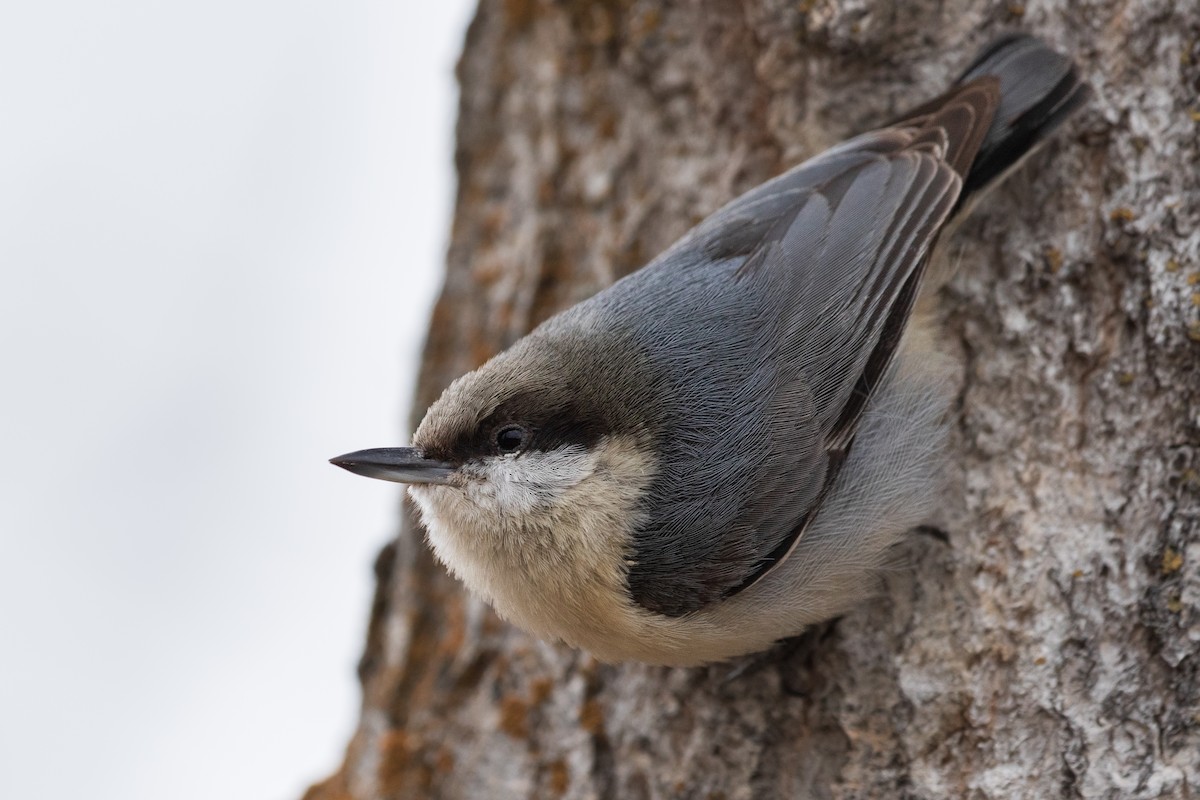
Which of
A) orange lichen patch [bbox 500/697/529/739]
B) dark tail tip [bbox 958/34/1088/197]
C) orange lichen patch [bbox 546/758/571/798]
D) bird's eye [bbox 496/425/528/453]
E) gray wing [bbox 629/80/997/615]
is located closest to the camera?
gray wing [bbox 629/80/997/615]

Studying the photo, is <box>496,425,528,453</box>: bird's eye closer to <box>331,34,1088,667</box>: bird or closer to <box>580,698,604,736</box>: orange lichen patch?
<box>331,34,1088,667</box>: bird

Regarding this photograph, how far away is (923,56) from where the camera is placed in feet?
9.95

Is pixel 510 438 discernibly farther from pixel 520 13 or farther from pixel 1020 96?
pixel 520 13

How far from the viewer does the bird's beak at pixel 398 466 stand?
246 cm

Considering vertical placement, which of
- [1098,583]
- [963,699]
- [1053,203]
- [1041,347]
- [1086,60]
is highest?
[1086,60]

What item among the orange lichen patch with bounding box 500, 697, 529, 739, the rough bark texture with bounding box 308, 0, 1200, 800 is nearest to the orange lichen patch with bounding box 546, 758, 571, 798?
the rough bark texture with bounding box 308, 0, 1200, 800

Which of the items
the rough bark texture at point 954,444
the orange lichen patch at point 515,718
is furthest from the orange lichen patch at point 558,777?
the orange lichen patch at point 515,718

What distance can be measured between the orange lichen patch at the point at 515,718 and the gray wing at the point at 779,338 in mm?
765

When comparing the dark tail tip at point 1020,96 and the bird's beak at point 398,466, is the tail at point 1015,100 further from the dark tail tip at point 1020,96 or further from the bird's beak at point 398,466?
the bird's beak at point 398,466

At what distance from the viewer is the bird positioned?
2.46 metres

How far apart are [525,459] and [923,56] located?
1456 millimetres

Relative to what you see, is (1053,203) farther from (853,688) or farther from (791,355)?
(853,688)

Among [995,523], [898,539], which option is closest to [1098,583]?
[995,523]

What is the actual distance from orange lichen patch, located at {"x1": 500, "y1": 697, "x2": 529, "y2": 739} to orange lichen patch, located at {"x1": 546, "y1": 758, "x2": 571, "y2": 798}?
110mm
